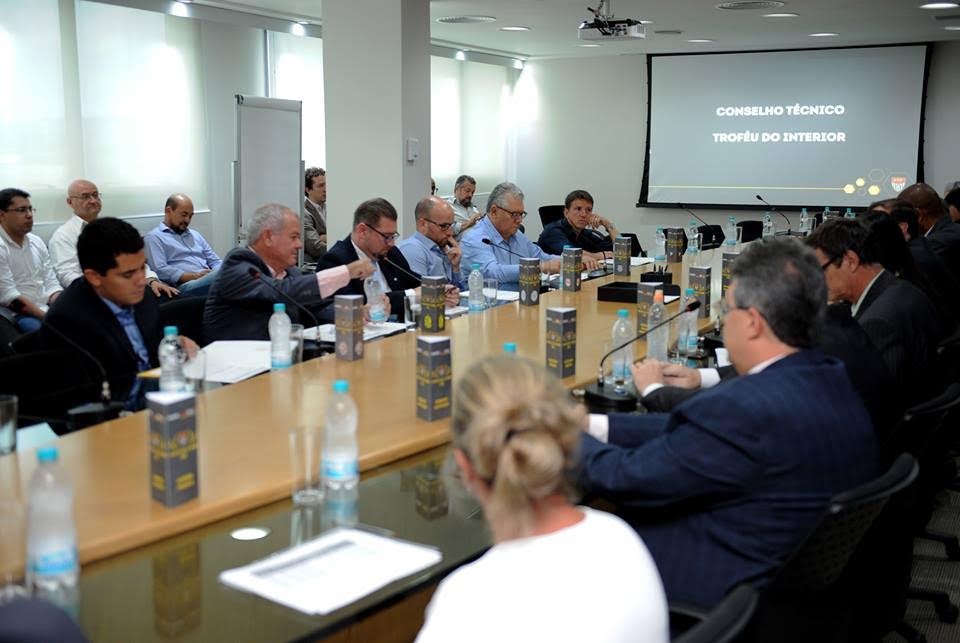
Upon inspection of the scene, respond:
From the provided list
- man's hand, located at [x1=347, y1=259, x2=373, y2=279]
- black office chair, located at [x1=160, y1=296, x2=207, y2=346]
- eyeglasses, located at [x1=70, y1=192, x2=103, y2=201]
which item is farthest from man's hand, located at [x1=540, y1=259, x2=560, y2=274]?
eyeglasses, located at [x1=70, y1=192, x2=103, y2=201]

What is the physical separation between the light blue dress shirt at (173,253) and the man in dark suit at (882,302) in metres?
4.64

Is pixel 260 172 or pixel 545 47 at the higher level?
pixel 545 47

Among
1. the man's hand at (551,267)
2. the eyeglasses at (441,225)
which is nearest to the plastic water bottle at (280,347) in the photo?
the eyeglasses at (441,225)

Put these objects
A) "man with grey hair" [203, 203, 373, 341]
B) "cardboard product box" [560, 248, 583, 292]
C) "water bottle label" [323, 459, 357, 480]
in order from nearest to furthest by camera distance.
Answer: "water bottle label" [323, 459, 357, 480]
"man with grey hair" [203, 203, 373, 341]
"cardboard product box" [560, 248, 583, 292]

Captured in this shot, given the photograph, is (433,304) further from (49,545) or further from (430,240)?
(49,545)

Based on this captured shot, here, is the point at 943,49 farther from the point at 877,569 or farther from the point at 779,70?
the point at 877,569

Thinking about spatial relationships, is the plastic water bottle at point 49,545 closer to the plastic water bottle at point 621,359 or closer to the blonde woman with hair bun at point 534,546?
the blonde woman with hair bun at point 534,546

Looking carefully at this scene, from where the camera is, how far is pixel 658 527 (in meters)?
1.91

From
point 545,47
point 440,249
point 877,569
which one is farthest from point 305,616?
point 545,47

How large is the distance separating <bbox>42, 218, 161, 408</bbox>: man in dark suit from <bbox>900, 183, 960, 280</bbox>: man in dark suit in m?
4.79

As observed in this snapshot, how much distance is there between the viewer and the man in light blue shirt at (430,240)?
5.14 metres

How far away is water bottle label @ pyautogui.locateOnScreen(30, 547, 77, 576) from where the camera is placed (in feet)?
5.00

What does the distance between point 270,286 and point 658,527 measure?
2.36m

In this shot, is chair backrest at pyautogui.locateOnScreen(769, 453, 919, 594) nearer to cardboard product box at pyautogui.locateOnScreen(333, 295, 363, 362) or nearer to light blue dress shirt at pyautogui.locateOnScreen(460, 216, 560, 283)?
cardboard product box at pyautogui.locateOnScreen(333, 295, 363, 362)
